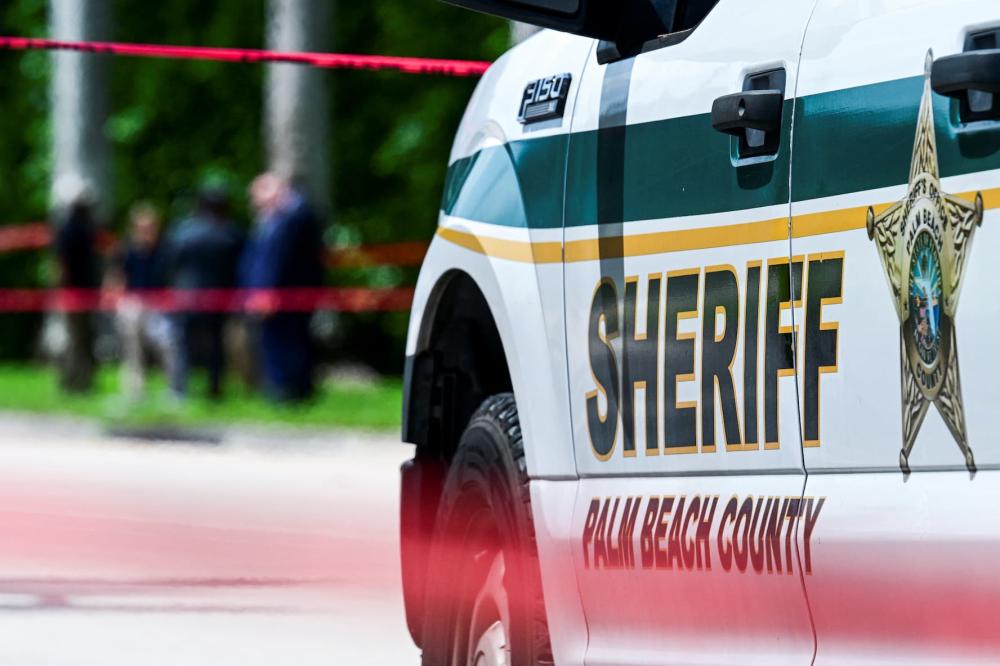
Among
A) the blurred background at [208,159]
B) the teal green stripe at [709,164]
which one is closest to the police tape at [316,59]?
the teal green stripe at [709,164]

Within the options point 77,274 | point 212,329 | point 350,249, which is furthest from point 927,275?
point 350,249

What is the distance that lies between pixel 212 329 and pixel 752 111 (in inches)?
689

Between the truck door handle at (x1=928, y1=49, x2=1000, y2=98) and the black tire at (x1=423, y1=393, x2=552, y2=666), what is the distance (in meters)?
1.46

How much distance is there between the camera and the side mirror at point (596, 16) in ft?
13.5

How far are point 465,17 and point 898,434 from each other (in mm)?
29268

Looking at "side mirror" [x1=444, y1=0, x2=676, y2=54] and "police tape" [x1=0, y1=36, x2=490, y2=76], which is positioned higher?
"police tape" [x1=0, y1=36, x2=490, y2=76]

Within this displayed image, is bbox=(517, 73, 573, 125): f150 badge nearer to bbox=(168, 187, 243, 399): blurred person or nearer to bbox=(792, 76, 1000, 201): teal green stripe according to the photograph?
bbox=(792, 76, 1000, 201): teal green stripe

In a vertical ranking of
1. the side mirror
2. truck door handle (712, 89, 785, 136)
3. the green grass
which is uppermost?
the side mirror

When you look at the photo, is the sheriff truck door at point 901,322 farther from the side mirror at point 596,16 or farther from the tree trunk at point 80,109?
the tree trunk at point 80,109

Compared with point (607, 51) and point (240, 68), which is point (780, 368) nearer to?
point (607, 51)

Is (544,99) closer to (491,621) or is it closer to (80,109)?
(491,621)

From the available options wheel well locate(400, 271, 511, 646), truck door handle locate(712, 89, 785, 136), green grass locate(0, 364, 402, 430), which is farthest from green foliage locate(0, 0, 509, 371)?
truck door handle locate(712, 89, 785, 136)

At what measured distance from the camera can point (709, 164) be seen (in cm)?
379

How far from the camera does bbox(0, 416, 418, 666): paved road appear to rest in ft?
24.0
